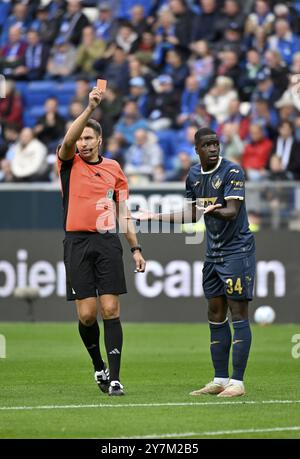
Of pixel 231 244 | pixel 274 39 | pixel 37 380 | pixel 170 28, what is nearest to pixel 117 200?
pixel 231 244

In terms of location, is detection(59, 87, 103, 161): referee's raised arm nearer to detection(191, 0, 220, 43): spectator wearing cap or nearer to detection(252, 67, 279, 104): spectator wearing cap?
detection(252, 67, 279, 104): spectator wearing cap

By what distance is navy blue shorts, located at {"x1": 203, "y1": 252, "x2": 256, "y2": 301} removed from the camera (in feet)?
35.4

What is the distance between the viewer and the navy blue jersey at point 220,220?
426 inches

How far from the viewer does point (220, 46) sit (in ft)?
80.3

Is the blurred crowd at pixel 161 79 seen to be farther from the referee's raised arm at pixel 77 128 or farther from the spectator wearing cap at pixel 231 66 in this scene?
the referee's raised arm at pixel 77 128

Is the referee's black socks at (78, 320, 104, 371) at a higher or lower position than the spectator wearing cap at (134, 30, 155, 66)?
lower

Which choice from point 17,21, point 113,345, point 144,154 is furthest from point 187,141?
point 113,345

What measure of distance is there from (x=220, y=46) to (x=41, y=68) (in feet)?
14.4

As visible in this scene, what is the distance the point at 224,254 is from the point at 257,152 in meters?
10.9

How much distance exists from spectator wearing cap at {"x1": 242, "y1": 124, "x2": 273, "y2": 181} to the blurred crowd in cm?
2

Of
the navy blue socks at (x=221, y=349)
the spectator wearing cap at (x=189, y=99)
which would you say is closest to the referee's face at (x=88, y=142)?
the navy blue socks at (x=221, y=349)

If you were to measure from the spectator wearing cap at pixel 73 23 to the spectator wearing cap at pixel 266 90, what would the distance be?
5.24m

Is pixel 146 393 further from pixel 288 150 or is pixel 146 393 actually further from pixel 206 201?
pixel 288 150

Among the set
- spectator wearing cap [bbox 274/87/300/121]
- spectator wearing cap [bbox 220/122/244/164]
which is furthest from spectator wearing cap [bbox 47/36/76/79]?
spectator wearing cap [bbox 274/87/300/121]
